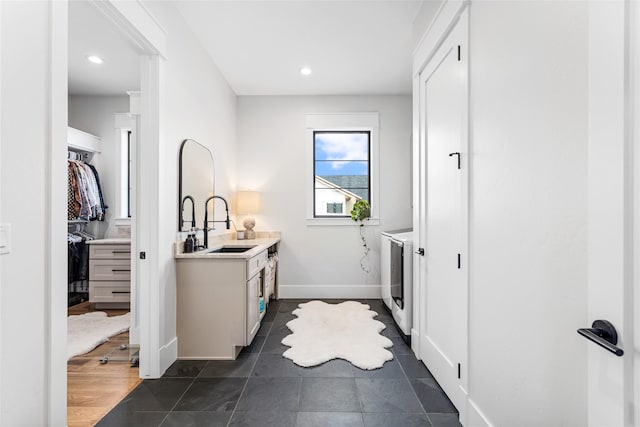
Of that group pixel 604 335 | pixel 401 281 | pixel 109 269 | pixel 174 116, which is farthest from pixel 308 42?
pixel 109 269

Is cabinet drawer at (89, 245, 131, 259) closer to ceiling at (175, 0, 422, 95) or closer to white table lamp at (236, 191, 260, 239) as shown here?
white table lamp at (236, 191, 260, 239)

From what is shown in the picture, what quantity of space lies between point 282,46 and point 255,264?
2.15 meters

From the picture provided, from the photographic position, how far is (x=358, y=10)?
250 centimetres

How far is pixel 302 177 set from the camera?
14.2 ft

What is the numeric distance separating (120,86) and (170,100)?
224 centimetres

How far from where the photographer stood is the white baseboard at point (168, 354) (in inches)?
87.6

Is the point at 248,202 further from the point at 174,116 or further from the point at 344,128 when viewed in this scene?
the point at 174,116

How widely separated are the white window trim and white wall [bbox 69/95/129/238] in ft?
8.60

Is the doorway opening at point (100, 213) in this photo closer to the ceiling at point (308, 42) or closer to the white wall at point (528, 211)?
the ceiling at point (308, 42)

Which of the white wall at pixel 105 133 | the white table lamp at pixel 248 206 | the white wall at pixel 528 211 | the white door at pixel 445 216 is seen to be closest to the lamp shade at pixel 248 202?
the white table lamp at pixel 248 206

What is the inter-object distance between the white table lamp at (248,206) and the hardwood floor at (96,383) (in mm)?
1847

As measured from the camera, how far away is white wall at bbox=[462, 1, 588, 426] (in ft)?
3.19

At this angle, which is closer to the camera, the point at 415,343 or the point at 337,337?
the point at 415,343

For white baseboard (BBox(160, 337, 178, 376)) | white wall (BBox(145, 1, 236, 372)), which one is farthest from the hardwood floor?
white wall (BBox(145, 1, 236, 372))
